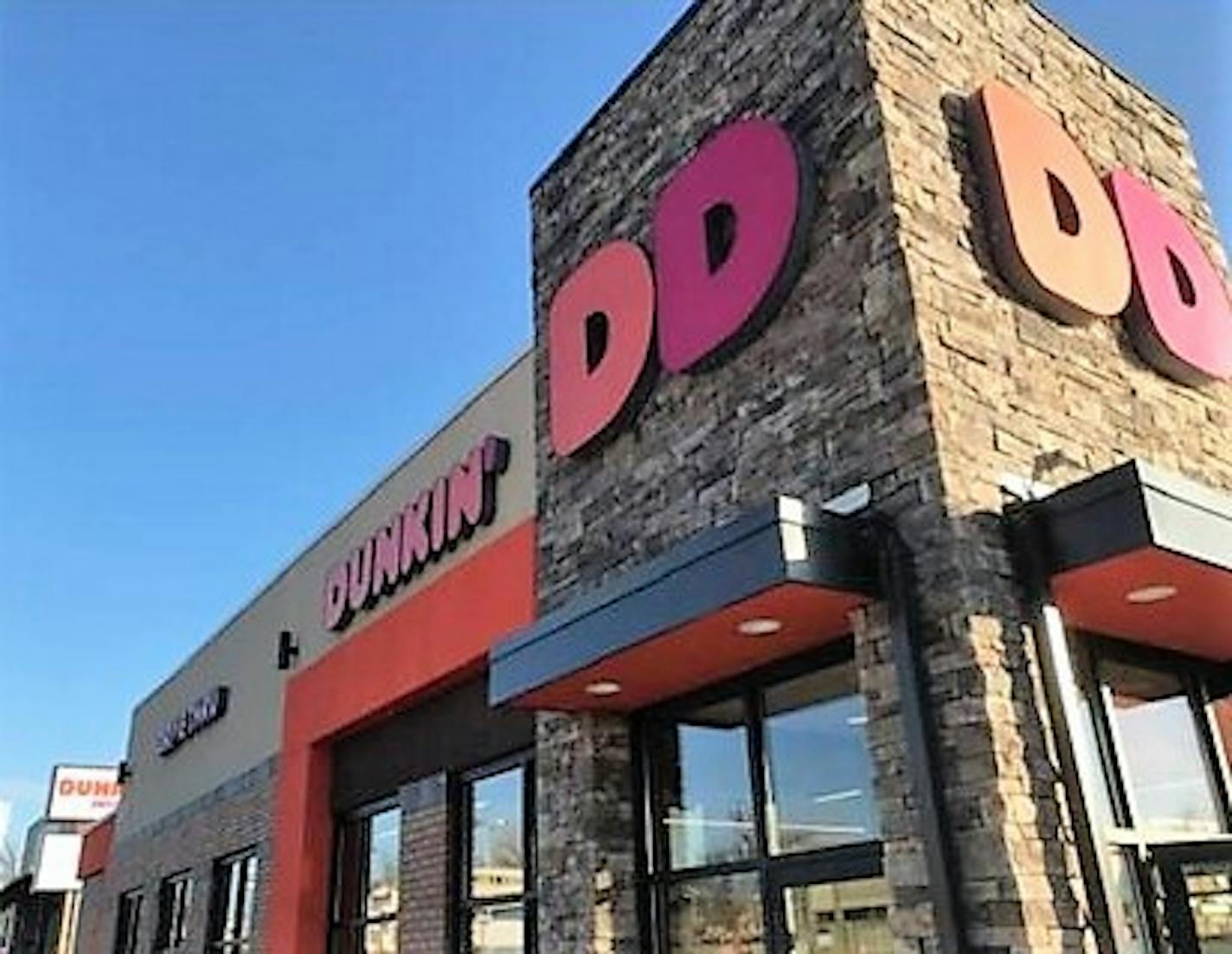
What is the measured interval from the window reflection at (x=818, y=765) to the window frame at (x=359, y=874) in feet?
16.8

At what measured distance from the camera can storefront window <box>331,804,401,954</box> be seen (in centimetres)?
987

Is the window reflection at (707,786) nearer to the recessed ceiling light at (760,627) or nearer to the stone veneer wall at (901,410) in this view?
the stone veneer wall at (901,410)

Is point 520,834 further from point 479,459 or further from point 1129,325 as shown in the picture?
point 1129,325

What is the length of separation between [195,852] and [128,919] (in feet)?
13.2

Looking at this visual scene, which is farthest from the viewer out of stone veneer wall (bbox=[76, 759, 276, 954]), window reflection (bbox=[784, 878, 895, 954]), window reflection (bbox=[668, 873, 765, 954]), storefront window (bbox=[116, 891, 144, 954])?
storefront window (bbox=[116, 891, 144, 954])

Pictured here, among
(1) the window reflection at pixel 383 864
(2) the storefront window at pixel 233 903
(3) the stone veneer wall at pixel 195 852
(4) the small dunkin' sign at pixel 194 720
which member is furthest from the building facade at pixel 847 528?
(4) the small dunkin' sign at pixel 194 720

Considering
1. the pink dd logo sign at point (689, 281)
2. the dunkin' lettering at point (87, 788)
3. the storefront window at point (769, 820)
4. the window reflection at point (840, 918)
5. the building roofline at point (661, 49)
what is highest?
the building roofline at point (661, 49)

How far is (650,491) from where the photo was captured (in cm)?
684

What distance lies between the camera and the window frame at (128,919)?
16.6 meters

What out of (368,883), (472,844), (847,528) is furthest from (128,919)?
(847,528)

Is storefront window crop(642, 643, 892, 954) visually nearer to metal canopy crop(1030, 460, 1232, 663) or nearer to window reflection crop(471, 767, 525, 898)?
metal canopy crop(1030, 460, 1232, 663)

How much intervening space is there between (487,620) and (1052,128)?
5125mm

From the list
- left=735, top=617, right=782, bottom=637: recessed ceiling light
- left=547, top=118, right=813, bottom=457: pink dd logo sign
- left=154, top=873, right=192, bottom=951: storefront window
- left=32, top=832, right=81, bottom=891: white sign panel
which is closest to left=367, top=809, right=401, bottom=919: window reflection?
left=547, top=118, right=813, bottom=457: pink dd logo sign

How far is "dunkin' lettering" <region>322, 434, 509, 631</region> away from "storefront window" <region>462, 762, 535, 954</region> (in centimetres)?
198
